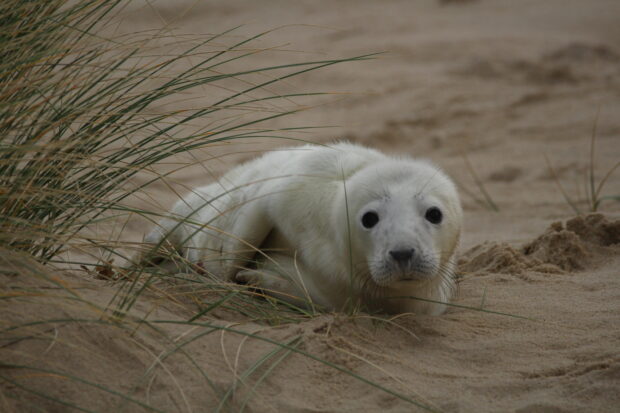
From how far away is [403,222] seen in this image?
3215mm

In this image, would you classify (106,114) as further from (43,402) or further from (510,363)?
(510,363)

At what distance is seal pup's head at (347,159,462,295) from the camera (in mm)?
3068

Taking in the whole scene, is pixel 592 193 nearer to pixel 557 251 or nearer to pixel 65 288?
pixel 557 251

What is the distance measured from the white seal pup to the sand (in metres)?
0.21

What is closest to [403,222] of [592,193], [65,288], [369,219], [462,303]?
[369,219]

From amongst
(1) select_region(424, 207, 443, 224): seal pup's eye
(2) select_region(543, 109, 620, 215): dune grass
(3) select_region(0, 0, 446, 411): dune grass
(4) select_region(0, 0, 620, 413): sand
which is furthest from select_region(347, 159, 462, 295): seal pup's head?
(2) select_region(543, 109, 620, 215): dune grass

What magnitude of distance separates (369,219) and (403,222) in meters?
0.18

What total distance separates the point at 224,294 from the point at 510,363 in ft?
3.55

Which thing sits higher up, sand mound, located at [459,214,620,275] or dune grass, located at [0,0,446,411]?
dune grass, located at [0,0,446,411]

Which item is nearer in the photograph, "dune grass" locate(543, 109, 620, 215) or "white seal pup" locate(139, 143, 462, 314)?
"white seal pup" locate(139, 143, 462, 314)

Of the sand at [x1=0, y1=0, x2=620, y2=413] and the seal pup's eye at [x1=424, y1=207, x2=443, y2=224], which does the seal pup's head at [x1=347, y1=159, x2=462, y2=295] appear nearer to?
the seal pup's eye at [x1=424, y1=207, x2=443, y2=224]

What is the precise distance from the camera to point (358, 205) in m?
3.40

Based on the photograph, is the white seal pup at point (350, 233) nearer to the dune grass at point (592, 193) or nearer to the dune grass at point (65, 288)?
the dune grass at point (65, 288)

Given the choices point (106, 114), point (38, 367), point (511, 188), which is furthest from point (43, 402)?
point (511, 188)
